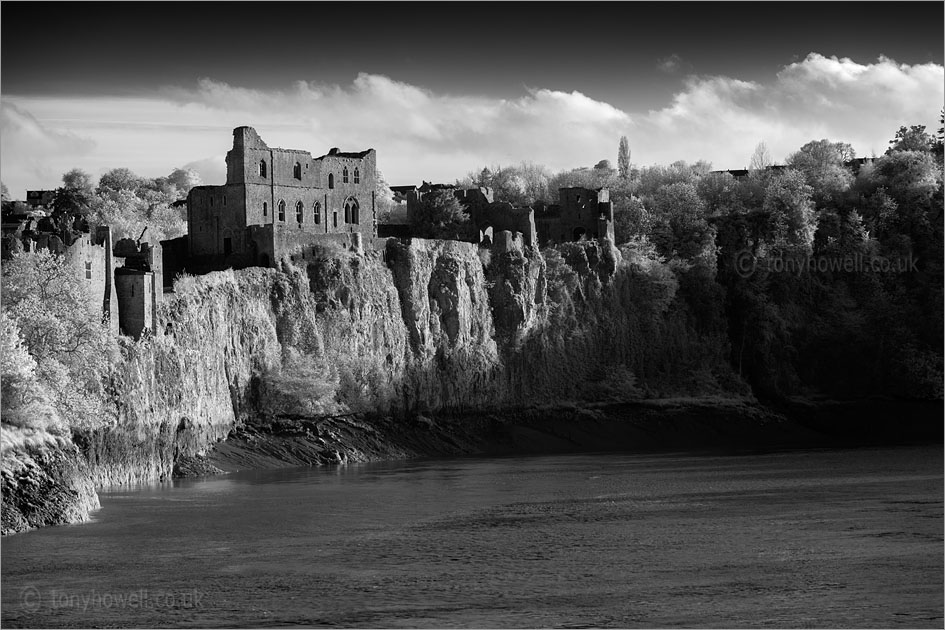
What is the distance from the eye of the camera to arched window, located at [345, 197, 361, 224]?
11969 centimetres

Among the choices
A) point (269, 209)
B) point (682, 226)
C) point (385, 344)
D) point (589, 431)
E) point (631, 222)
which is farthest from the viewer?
point (682, 226)

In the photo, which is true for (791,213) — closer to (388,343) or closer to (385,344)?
(388,343)

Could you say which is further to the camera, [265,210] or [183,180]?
[183,180]

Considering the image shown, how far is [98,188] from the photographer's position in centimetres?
17388

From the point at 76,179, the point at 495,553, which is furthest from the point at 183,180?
the point at 495,553

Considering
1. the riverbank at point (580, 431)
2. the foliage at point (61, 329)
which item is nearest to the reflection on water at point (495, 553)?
the foliage at point (61, 329)

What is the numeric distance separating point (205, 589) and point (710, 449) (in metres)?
61.5

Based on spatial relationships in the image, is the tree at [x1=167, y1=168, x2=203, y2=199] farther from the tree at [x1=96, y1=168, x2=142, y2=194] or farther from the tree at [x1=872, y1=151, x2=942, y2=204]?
the tree at [x1=872, y1=151, x2=942, y2=204]

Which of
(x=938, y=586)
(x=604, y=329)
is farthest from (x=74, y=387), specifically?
(x=604, y=329)

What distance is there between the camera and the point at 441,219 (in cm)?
12875

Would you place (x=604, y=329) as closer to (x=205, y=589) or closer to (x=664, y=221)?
(x=664, y=221)

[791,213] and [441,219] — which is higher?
[791,213]

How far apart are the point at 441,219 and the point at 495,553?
63526 mm

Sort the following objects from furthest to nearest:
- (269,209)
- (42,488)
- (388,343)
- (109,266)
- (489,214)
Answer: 1. (489,214)
2. (388,343)
3. (269,209)
4. (109,266)
5. (42,488)
